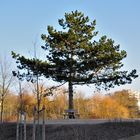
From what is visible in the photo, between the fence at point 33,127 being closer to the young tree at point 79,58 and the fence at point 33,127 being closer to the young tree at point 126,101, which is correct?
the young tree at point 79,58

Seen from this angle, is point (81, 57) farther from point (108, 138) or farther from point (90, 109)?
point (90, 109)

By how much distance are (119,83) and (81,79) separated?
3.72m

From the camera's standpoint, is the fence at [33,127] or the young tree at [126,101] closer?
the fence at [33,127]

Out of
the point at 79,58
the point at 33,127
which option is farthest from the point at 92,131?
the point at 79,58

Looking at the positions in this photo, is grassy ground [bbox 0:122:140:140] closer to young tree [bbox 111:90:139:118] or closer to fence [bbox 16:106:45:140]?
fence [bbox 16:106:45:140]

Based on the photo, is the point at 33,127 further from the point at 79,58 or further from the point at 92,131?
the point at 79,58

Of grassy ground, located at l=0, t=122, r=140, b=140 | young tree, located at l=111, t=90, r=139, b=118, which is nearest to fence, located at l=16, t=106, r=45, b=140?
grassy ground, located at l=0, t=122, r=140, b=140

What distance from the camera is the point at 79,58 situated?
36.8 meters

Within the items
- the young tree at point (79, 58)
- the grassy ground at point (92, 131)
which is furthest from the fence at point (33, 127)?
the young tree at point (79, 58)

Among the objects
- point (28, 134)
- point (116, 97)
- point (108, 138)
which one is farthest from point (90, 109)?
point (108, 138)

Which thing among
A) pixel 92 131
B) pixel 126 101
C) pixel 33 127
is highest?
pixel 126 101

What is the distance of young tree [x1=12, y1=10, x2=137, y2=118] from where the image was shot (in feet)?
119

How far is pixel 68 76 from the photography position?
37.1 meters

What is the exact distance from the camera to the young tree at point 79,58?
3631 centimetres
